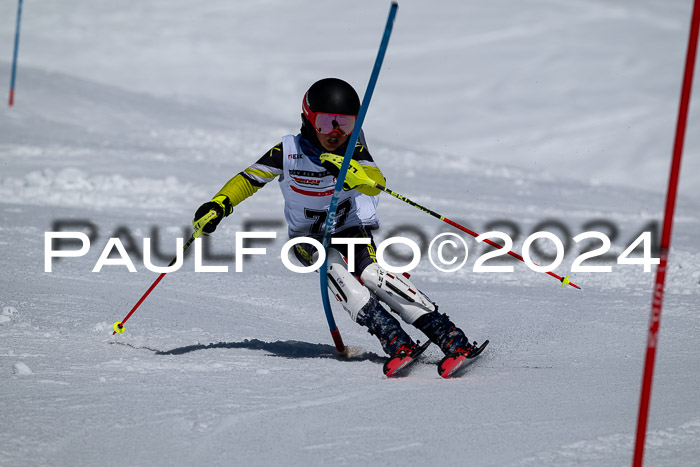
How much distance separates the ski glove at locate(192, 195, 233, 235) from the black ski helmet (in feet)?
2.12

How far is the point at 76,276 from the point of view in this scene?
6395 mm

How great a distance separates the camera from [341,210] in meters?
4.58

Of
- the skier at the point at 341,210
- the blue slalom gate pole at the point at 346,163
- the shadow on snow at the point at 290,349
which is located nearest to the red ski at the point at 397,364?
the skier at the point at 341,210

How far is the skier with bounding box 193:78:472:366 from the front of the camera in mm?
4301

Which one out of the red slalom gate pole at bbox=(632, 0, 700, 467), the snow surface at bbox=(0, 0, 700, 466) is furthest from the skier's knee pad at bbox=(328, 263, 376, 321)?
the red slalom gate pole at bbox=(632, 0, 700, 467)

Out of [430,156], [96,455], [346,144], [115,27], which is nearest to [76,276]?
[346,144]

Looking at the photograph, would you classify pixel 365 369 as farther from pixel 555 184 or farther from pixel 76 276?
pixel 555 184

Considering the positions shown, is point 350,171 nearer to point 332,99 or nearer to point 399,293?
point 332,99

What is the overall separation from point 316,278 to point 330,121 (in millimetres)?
2895

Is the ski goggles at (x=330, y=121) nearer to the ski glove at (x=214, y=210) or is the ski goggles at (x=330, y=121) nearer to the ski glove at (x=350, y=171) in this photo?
the ski glove at (x=350, y=171)

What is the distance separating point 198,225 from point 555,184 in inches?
415

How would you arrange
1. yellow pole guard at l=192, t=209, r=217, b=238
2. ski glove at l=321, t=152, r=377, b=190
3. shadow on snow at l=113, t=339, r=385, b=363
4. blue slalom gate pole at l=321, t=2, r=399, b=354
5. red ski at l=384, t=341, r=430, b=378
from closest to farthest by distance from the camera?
1. blue slalom gate pole at l=321, t=2, r=399, b=354
2. red ski at l=384, t=341, r=430, b=378
3. ski glove at l=321, t=152, r=377, b=190
4. yellow pole guard at l=192, t=209, r=217, b=238
5. shadow on snow at l=113, t=339, r=385, b=363

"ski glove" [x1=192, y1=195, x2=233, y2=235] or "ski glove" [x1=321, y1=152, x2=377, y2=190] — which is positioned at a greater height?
"ski glove" [x1=321, y1=152, x2=377, y2=190]

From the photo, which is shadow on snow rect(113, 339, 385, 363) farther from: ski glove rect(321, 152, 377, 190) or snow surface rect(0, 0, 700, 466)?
ski glove rect(321, 152, 377, 190)
